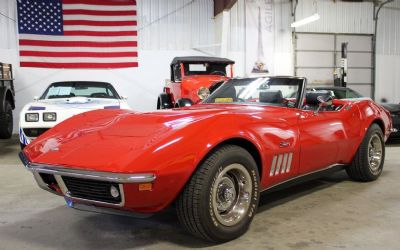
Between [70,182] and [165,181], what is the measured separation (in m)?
0.67

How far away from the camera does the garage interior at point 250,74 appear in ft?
9.20

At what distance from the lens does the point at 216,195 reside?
8.65 feet

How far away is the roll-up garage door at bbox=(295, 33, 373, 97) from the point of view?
14.7 meters

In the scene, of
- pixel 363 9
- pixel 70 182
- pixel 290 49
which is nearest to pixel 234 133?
pixel 70 182

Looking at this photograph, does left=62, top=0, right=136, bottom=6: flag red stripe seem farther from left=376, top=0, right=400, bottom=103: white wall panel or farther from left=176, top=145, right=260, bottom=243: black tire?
left=176, top=145, right=260, bottom=243: black tire

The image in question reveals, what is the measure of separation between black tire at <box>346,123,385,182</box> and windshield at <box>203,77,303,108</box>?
115cm

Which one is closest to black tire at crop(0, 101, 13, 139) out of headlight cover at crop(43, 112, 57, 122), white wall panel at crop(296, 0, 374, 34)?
headlight cover at crop(43, 112, 57, 122)

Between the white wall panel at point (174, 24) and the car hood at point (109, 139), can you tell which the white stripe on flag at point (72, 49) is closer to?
the white wall panel at point (174, 24)

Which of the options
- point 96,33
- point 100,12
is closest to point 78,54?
point 96,33

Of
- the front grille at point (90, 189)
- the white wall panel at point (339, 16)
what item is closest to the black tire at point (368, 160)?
the front grille at point (90, 189)

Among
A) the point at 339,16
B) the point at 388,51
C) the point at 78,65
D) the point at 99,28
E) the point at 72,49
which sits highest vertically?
the point at 339,16

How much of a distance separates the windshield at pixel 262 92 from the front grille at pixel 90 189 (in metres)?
1.69

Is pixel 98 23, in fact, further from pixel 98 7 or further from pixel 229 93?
pixel 229 93

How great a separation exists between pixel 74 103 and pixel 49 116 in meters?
0.51
